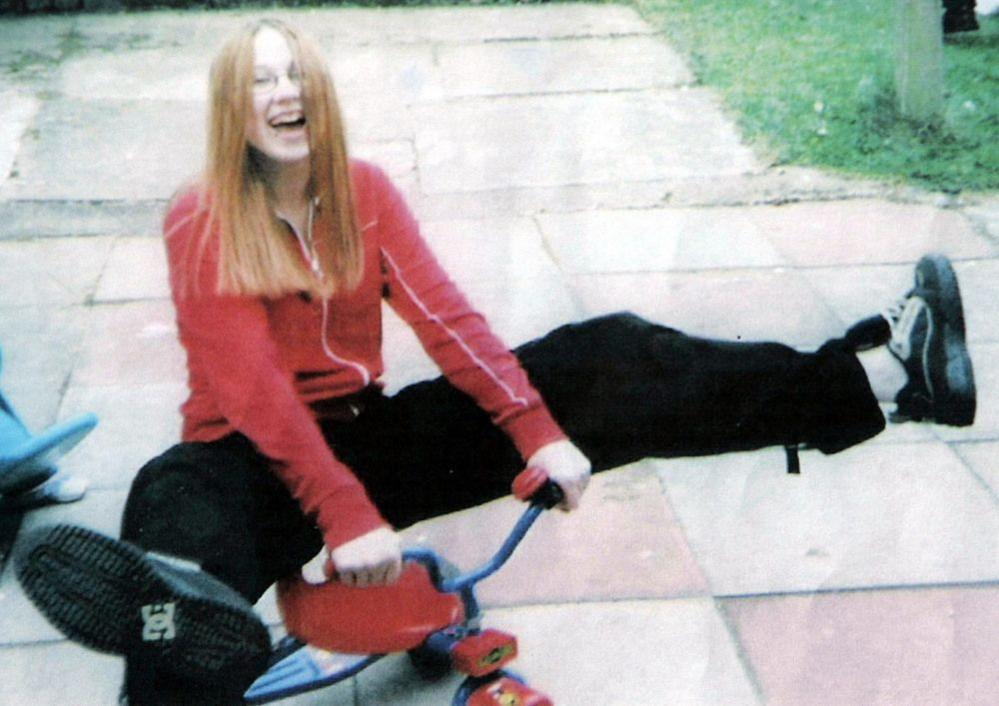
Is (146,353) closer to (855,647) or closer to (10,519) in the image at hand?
(10,519)

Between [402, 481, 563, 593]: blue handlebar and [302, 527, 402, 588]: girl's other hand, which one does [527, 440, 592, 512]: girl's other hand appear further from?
[302, 527, 402, 588]: girl's other hand

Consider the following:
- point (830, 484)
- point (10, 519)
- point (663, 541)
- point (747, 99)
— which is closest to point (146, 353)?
point (10, 519)

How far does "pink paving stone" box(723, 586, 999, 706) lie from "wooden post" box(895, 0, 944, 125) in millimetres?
3666

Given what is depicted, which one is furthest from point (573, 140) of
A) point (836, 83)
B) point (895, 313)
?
point (895, 313)

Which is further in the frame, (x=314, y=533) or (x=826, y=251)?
(x=826, y=251)

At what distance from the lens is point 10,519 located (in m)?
3.44

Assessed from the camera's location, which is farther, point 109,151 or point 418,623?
point 109,151

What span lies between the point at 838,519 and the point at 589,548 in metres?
0.68

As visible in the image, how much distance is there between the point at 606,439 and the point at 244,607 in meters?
0.83

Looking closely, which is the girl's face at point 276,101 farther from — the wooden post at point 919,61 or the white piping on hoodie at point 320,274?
the wooden post at point 919,61

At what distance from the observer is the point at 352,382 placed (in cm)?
262

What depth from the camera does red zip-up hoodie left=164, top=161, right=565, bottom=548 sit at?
2316mm

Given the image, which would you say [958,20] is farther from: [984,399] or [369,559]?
[369,559]

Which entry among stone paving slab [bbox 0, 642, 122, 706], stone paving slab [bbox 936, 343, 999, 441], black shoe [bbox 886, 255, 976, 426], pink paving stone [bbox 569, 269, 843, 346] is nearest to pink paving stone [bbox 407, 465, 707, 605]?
black shoe [bbox 886, 255, 976, 426]
